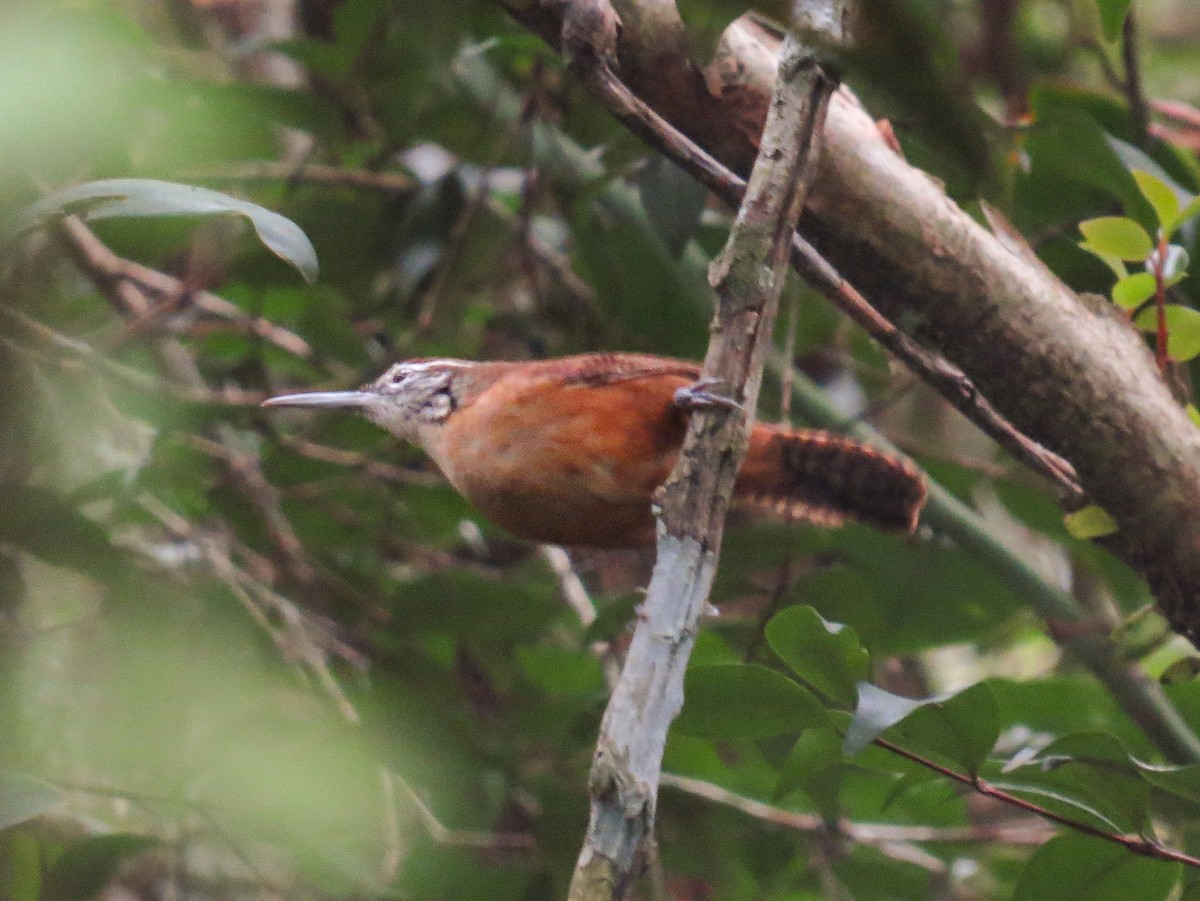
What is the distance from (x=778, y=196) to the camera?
49.8 inches

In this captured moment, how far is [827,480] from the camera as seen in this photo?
6.70 ft

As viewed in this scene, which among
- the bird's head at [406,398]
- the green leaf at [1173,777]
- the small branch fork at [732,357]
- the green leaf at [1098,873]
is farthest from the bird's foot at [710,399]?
the bird's head at [406,398]

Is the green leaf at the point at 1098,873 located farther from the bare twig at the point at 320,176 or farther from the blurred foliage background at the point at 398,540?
the bare twig at the point at 320,176

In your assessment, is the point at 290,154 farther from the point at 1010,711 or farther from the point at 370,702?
the point at 1010,711

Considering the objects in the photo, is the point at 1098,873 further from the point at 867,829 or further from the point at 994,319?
the point at 867,829

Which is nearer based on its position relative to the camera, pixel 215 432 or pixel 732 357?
pixel 732 357

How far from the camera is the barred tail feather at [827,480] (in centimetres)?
199

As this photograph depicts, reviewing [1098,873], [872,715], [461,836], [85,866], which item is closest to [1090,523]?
[1098,873]

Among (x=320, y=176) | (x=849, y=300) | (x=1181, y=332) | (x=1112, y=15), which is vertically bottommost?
(x=320, y=176)

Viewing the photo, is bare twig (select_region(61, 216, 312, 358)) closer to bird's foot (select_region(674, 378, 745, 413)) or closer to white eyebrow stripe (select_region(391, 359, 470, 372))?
white eyebrow stripe (select_region(391, 359, 470, 372))

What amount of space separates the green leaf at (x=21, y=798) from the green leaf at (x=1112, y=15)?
5.07 ft

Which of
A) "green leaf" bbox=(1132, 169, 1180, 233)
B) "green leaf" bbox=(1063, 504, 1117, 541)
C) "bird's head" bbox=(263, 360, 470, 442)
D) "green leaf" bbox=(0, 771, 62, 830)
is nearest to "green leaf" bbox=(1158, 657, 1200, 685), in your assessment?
"green leaf" bbox=(1063, 504, 1117, 541)

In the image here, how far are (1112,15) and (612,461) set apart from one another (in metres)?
0.89

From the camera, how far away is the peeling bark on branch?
1.77 metres
